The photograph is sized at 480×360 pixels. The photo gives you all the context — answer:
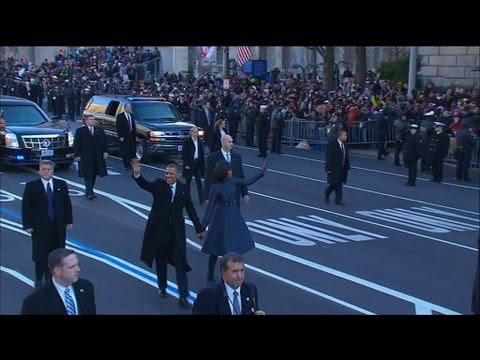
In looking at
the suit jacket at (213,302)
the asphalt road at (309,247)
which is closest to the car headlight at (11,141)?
the asphalt road at (309,247)

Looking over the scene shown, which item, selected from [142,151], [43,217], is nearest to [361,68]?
[142,151]

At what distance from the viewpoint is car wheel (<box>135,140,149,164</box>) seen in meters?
17.9

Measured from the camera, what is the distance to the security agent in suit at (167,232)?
25.0 ft

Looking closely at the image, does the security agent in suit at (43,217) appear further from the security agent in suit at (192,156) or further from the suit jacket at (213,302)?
the security agent in suit at (192,156)

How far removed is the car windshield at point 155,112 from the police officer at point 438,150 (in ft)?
22.2

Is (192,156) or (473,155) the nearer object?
(192,156)

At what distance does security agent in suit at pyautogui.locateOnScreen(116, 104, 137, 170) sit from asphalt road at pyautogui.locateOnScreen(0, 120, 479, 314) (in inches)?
23.3

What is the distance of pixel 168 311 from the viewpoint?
24.3 ft

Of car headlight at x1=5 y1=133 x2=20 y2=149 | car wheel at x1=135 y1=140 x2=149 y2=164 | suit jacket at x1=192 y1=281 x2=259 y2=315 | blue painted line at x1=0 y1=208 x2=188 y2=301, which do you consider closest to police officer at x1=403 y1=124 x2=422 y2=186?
car wheel at x1=135 y1=140 x2=149 y2=164

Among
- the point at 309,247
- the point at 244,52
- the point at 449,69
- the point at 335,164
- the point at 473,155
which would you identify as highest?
the point at 244,52

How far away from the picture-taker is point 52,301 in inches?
167

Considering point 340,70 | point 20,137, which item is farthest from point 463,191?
point 340,70

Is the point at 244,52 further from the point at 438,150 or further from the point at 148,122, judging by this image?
the point at 148,122

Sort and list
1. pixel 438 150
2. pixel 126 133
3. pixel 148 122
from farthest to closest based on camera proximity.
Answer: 1. pixel 148 122
2. pixel 126 133
3. pixel 438 150
